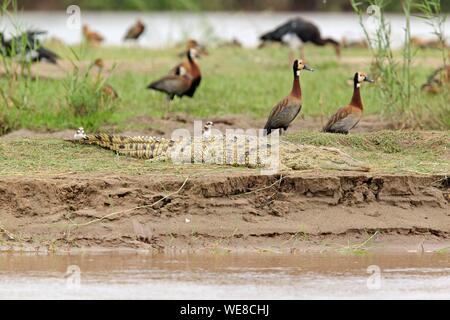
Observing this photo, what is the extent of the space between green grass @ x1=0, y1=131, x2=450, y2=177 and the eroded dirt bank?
233mm

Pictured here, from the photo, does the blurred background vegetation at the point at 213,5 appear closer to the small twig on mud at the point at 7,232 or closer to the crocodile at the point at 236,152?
the crocodile at the point at 236,152

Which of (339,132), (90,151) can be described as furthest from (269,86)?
(90,151)

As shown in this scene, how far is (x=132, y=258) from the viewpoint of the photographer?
755cm

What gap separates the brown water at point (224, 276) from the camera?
6516 millimetres

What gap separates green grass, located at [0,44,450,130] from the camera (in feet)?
37.1

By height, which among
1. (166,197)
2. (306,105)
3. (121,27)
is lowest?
(166,197)

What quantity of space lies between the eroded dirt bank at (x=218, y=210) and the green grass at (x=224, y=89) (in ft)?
8.23

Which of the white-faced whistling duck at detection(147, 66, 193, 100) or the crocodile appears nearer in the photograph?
the crocodile

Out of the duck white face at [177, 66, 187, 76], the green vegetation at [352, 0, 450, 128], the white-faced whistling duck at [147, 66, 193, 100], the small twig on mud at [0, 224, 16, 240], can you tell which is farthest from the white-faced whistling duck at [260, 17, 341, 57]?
the small twig on mud at [0, 224, 16, 240]

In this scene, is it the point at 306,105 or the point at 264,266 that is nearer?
the point at 264,266

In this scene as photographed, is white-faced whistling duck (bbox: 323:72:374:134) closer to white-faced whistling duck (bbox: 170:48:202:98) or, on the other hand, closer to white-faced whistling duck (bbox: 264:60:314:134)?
white-faced whistling duck (bbox: 264:60:314:134)

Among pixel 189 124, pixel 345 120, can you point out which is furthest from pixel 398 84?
pixel 189 124

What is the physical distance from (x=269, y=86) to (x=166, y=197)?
6.24 metres
